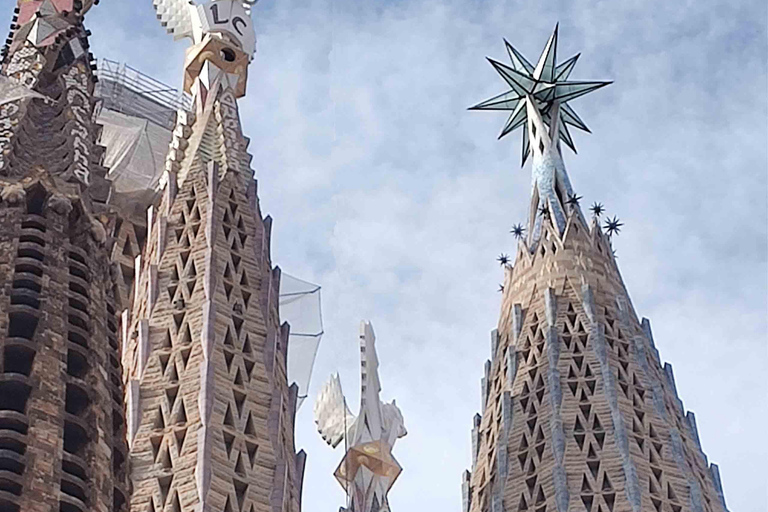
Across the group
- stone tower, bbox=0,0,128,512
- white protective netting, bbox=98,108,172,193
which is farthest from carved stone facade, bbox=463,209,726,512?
stone tower, bbox=0,0,128,512

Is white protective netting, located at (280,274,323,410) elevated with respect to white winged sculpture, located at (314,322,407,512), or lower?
elevated

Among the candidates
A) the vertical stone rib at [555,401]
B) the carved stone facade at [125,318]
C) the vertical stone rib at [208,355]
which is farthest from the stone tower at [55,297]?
the vertical stone rib at [555,401]

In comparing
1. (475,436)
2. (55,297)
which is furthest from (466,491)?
(55,297)

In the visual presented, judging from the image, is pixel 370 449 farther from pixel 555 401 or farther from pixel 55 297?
pixel 55 297

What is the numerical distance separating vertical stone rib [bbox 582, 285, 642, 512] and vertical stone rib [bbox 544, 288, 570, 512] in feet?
1.71

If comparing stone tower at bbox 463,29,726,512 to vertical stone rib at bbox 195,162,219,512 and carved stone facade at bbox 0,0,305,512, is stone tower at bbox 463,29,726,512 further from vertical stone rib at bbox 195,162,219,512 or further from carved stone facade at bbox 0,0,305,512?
vertical stone rib at bbox 195,162,219,512

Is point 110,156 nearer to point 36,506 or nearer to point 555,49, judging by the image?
point 555,49

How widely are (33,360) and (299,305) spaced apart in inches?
458

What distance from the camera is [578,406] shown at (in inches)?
1071

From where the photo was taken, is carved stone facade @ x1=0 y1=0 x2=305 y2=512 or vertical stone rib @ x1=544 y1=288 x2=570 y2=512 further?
vertical stone rib @ x1=544 y1=288 x2=570 y2=512

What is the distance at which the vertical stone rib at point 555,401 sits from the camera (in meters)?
25.8

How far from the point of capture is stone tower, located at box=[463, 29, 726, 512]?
2605 cm

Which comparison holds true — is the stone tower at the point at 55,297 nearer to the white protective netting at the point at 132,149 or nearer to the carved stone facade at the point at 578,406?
the carved stone facade at the point at 578,406

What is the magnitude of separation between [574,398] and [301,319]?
14.7 ft
